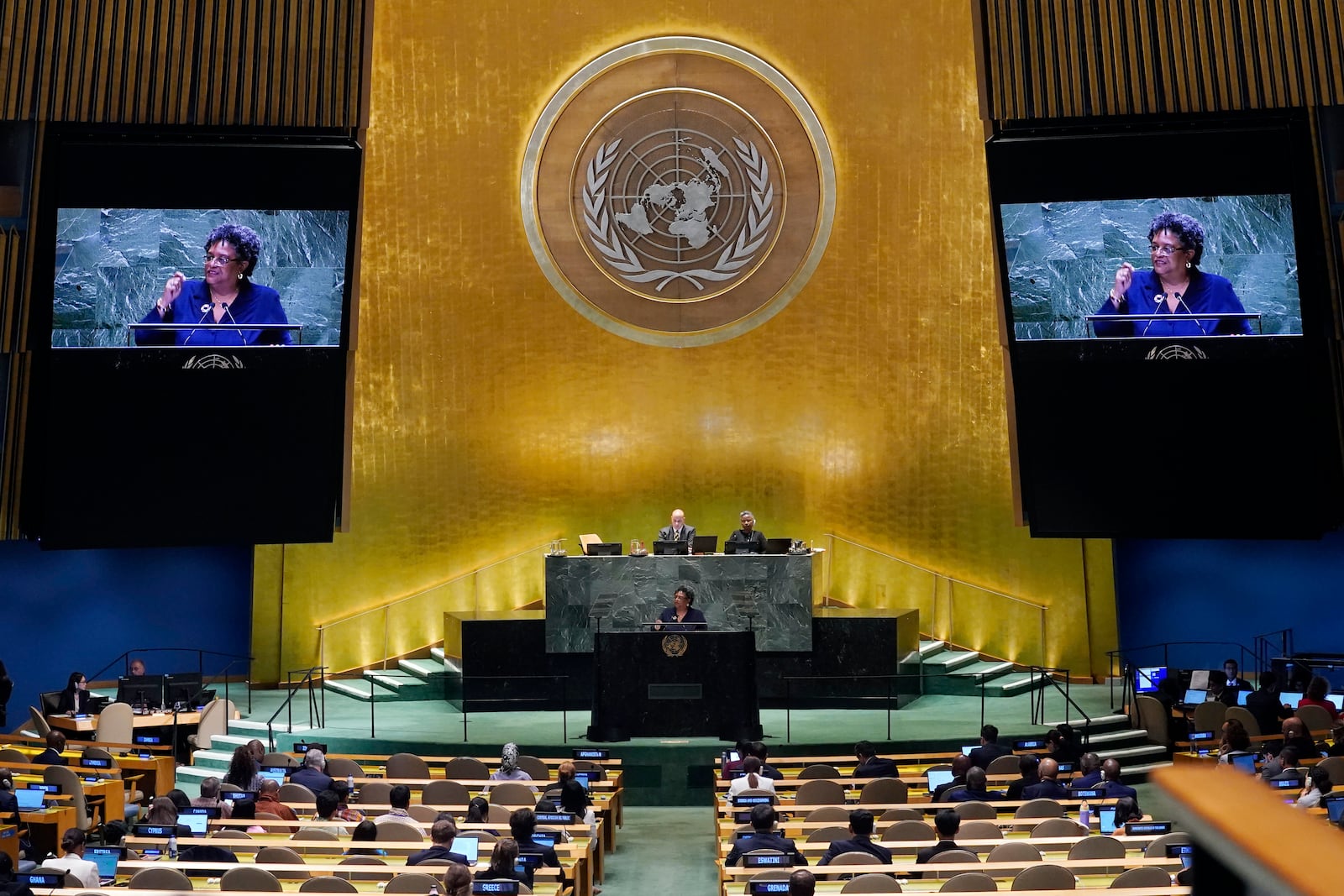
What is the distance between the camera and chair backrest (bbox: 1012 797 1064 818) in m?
8.98

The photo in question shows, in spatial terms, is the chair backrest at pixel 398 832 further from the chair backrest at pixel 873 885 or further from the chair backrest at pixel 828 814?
the chair backrest at pixel 873 885

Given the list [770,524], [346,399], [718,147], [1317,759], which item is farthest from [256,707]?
[1317,759]

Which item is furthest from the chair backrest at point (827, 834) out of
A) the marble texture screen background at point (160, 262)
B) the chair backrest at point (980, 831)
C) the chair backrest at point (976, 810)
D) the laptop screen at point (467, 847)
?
the marble texture screen background at point (160, 262)

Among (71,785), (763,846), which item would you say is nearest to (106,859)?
(71,785)

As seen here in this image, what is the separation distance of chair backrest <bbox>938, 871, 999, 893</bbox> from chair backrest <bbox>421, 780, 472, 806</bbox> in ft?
14.4

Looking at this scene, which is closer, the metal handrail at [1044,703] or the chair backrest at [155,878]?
the chair backrest at [155,878]

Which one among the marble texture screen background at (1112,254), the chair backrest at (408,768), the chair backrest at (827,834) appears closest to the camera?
the chair backrest at (827,834)

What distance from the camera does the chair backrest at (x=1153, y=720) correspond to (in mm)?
13555

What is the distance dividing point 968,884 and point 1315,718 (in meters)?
7.19

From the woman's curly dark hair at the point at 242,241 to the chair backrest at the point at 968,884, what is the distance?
10801 mm

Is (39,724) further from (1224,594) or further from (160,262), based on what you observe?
(1224,594)

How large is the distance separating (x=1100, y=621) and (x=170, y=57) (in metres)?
11.8

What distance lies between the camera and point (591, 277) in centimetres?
1750

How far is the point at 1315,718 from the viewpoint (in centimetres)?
1257
